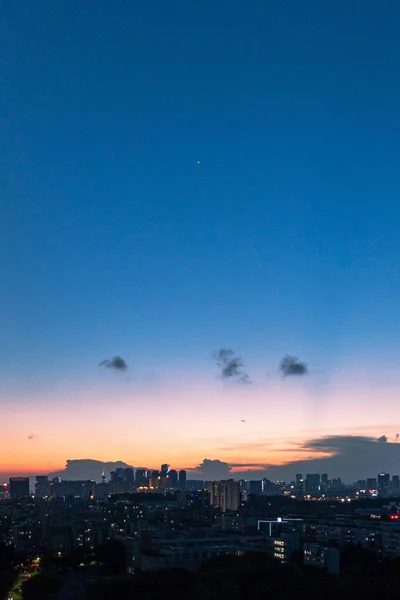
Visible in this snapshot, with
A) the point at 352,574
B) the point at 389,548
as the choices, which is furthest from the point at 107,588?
the point at 389,548

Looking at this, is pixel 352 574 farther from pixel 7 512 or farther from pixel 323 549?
pixel 7 512

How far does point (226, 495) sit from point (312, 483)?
A: 1696 inches

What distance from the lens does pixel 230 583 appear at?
13.9 meters

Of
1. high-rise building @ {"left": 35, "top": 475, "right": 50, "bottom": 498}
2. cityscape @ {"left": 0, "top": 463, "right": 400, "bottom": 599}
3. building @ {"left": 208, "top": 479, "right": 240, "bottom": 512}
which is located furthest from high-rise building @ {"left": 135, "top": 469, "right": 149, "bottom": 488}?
building @ {"left": 208, "top": 479, "right": 240, "bottom": 512}

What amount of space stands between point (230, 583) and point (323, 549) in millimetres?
7574

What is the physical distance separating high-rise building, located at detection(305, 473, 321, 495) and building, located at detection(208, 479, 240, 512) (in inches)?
1395

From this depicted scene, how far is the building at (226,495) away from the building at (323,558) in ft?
107

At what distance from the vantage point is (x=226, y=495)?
53.7 metres

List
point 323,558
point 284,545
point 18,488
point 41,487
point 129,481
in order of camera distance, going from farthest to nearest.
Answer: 1. point 41,487
2. point 129,481
3. point 18,488
4. point 284,545
5. point 323,558

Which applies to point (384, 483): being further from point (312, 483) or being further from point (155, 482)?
point (155, 482)

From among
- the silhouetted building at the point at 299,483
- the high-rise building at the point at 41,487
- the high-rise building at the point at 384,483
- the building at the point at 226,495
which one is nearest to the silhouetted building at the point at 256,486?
the silhouetted building at the point at 299,483

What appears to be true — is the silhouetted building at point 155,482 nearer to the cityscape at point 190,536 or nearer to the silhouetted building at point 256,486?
the silhouetted building at point 256,486

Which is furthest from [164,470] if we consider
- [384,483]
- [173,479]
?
[384,483]

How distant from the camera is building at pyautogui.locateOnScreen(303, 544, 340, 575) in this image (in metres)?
18.9
